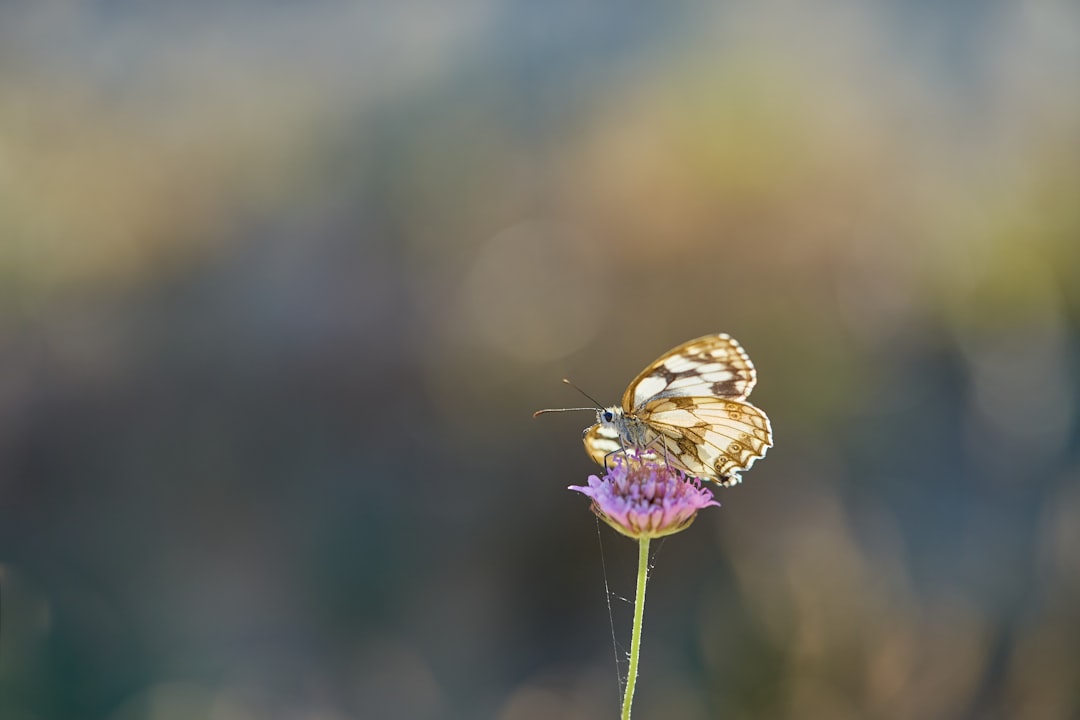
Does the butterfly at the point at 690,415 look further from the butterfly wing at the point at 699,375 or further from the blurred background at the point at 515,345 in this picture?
the blurred background at the point at 515,345

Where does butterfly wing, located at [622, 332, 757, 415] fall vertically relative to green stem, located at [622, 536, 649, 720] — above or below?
above

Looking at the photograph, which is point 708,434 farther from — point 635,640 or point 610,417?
point 635,640

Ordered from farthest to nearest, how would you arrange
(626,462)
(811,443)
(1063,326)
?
1. (1063,326)
2. (811,443)
3. (626,462)

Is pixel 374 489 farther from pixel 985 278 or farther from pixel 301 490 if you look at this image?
pixel 985 278

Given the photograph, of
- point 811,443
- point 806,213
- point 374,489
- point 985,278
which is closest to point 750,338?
point 811,443

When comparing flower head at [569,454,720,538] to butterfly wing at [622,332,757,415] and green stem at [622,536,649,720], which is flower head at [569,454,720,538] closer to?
green stem at [622,536,649,720]

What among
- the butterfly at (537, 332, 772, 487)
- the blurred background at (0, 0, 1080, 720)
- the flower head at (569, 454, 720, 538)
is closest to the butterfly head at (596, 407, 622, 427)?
the butterfly at (537, 332, 772, 487)

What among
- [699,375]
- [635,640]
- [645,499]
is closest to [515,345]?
[699,375]
